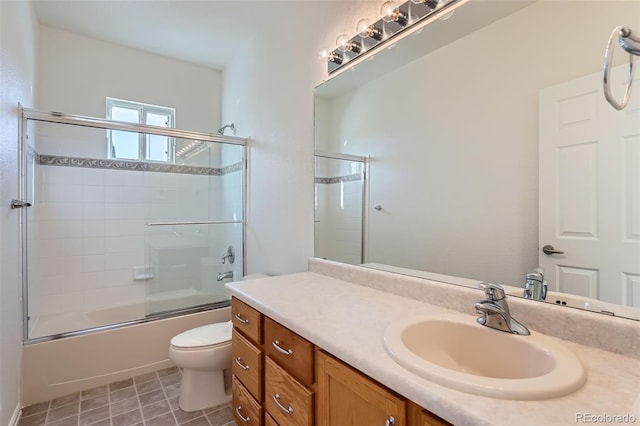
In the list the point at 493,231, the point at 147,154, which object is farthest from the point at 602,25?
the point at 147,154

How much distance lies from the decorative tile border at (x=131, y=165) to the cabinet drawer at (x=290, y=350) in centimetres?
194

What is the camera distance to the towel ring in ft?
2.56

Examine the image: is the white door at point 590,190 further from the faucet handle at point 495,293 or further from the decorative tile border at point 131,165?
the decorative tile border at point 131,165

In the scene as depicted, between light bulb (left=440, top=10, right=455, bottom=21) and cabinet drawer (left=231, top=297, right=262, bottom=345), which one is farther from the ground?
light bulb (left=440, top=10, right=455, bottom=21)

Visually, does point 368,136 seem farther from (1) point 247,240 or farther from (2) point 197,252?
(2) point 197,252

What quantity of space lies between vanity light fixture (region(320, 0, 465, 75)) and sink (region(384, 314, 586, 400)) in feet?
4.03

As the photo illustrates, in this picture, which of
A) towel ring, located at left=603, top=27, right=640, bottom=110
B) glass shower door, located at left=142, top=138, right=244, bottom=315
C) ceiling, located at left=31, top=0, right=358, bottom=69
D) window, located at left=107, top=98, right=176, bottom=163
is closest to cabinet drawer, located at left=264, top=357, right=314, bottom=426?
towel ring, located at left=603, top=27, right=640, bottom=110

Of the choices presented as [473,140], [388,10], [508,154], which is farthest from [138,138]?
[508,154]

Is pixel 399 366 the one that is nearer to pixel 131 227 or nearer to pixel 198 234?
pixel 198 234

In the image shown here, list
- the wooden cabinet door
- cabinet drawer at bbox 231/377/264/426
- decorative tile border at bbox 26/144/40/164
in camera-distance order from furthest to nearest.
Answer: decorative tile border at bbox 26/144/40/164, cabinet drawer at bbox 231/377/264/426, the wooden cabinet door

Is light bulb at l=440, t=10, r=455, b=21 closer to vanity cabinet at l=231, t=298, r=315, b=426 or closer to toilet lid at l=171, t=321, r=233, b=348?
vanity cabinet at l=231, t=298, r=315, b=426

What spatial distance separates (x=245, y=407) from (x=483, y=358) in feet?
3.65

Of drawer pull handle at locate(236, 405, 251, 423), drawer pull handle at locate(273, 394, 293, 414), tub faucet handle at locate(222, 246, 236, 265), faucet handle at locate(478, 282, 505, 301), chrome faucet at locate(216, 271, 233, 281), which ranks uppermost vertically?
faucet handle at locate(478, 282, 505, 301)

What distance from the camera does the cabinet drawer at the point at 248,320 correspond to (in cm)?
129
